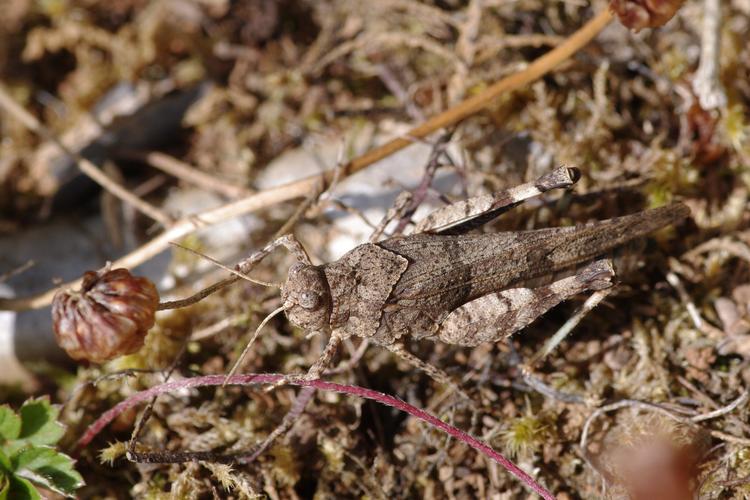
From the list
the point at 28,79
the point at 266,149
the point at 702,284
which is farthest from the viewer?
the point at 28,79

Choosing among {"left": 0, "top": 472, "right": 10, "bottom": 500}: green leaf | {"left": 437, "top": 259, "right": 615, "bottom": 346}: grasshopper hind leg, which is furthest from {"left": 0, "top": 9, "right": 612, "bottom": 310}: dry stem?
{"left": 437, "top": 259, "right": 615, "bottom": 346}: grasshopper hind leg

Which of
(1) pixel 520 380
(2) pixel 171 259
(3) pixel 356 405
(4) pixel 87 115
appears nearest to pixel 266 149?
(2) pixel 171 259

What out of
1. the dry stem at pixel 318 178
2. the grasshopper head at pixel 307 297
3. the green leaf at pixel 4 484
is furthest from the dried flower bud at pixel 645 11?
the green leaf at pixel 4 484

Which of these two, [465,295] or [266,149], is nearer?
[465,295]

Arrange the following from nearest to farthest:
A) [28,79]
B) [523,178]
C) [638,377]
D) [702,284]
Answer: [638,377] < [702,284] < [523,178] < [28,79]

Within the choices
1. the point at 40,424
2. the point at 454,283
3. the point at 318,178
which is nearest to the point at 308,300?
the point at 454,283

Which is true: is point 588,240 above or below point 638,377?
above

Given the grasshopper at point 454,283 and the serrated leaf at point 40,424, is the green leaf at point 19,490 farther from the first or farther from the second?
the grasshopper at point 454,283

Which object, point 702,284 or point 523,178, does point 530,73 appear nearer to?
point 523,178

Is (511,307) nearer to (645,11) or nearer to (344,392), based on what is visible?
(344,392)
